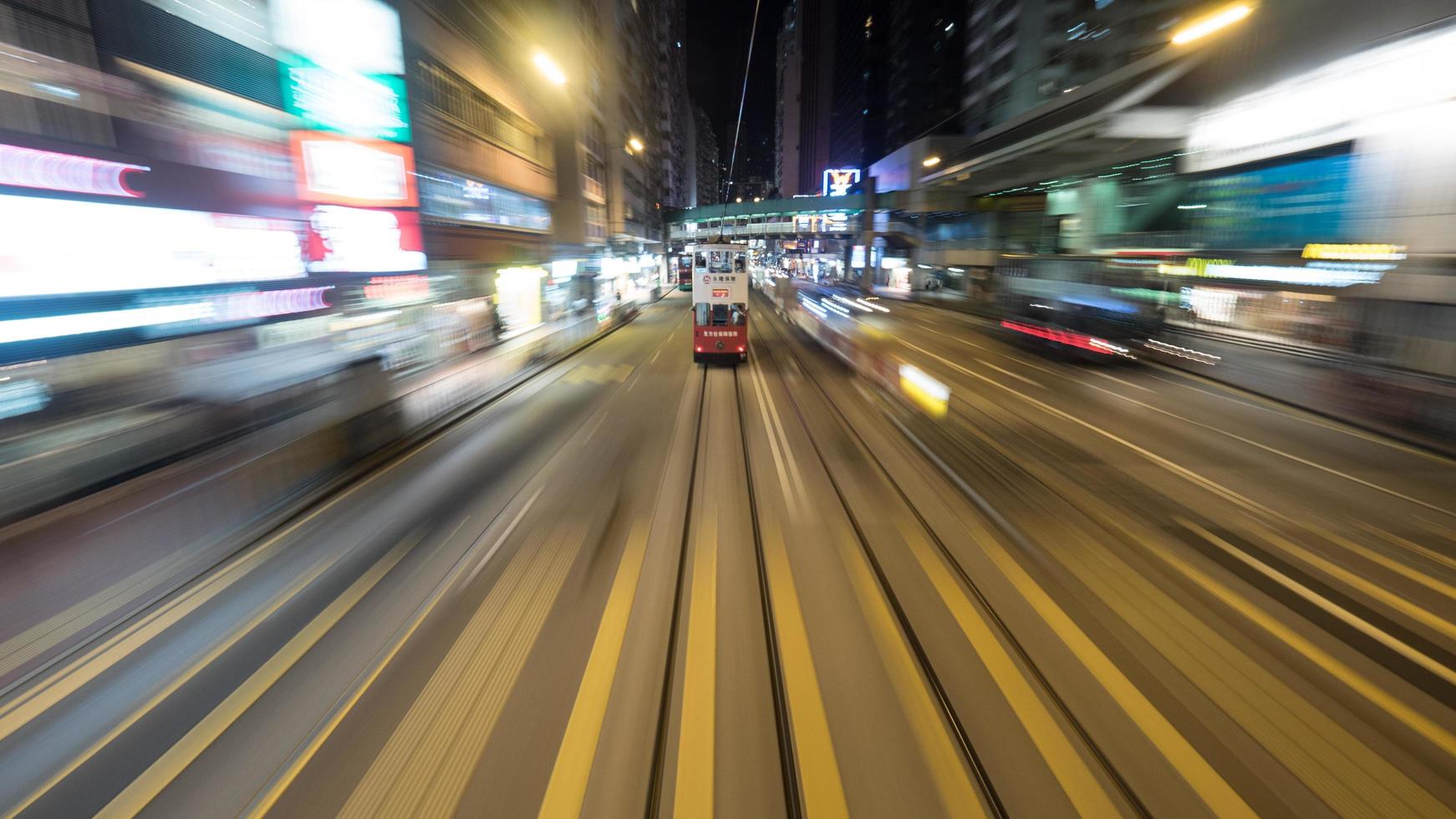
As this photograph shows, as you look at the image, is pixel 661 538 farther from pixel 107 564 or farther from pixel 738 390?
pixel 738 390

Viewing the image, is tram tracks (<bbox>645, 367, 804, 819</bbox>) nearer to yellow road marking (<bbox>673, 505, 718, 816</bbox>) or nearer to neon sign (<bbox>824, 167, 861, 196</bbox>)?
yellow road marking (<bbox>673, 505, 718, 816</bbox>)

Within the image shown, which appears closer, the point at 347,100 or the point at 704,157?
the point at 347,100

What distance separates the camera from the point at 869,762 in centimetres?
299

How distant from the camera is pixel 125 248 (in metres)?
8.64

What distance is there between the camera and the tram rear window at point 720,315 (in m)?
15.4

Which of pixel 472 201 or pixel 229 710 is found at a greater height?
pixel 472 201

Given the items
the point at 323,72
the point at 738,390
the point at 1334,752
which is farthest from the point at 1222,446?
the point at 323,72

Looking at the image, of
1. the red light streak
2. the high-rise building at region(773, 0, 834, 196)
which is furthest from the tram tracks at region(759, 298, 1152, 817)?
the high-rise building at region(773, 0, 834, 196)

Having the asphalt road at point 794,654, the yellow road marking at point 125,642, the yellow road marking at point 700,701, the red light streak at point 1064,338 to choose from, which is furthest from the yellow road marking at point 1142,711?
the red light streak at point 1064,338

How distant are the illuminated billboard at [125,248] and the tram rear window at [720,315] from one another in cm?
890

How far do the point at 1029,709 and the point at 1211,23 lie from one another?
28.1 meters

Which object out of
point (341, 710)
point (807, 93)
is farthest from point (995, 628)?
point (807, 93)

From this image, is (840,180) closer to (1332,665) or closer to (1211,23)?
(1211,23)

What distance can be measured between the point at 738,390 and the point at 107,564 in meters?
9.69
